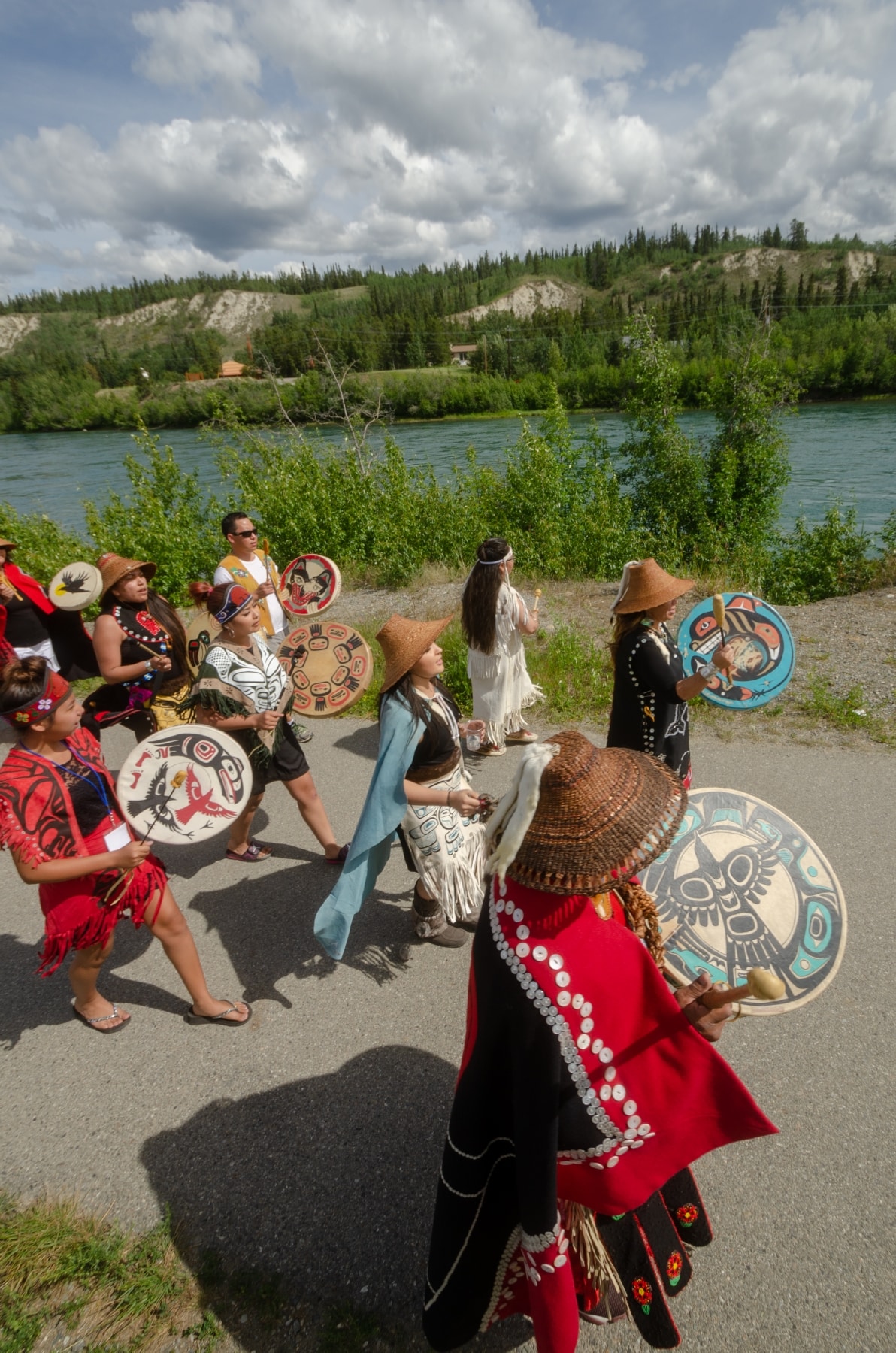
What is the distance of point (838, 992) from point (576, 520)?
9.03m

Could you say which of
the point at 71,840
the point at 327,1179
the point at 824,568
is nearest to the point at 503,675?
the point at 71,840

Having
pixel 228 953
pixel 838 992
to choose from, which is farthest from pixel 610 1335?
pixel 228 953

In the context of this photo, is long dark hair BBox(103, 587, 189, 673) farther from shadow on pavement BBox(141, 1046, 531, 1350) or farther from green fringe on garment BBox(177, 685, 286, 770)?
shadow on pavement BBox(141, 1046, 531, 1350)

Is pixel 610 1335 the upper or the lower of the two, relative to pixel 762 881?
lower

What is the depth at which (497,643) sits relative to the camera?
5.12 metres

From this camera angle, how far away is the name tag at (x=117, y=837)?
2.71 meters

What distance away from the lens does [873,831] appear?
4039 mm

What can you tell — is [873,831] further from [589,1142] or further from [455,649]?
[455,649]

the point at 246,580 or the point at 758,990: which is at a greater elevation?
the point at 246,580

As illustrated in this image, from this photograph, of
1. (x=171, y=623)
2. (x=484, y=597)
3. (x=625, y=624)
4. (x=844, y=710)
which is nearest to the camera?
(x=625, y=624)

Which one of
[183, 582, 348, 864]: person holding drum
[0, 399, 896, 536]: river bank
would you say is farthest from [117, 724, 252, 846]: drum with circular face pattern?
[0, 399, 896, 536]: river bank

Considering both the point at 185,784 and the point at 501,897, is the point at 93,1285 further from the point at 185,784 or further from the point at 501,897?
the point at 501,897

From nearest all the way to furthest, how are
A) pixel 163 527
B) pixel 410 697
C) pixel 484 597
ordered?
1. pixel 410 697
2. pixel 484 597
3. pixel 163 527

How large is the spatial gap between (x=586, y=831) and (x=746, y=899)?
102cm
